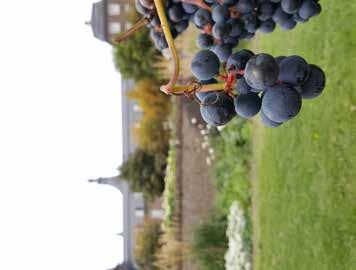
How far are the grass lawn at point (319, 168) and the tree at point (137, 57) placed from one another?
7100 millimetres

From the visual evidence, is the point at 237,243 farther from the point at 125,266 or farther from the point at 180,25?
the point at 125,266

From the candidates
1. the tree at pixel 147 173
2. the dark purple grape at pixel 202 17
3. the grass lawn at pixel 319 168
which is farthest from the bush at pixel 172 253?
the dark purple grape at pixel 202 17

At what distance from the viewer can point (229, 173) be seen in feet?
28.7

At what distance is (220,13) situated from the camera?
306cm

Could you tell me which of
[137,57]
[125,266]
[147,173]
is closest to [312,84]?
[137,57]

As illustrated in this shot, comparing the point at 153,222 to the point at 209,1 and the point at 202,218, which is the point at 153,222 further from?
the point at 209,1

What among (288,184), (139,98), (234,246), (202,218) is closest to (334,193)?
(288,184)

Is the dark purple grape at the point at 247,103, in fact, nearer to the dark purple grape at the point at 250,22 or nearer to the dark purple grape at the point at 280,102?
the dark purple grape at the point at 280,102

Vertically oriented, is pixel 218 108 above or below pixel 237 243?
above

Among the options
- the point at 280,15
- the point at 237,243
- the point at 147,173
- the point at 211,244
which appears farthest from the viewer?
the point at 147,173

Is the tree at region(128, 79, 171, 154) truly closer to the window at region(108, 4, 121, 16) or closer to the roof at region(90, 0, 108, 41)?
the roof at region(90, 0, 108, 41)

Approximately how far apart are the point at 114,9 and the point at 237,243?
17093 mm

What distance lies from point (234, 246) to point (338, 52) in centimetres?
373

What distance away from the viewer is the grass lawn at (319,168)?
441 centimetres
